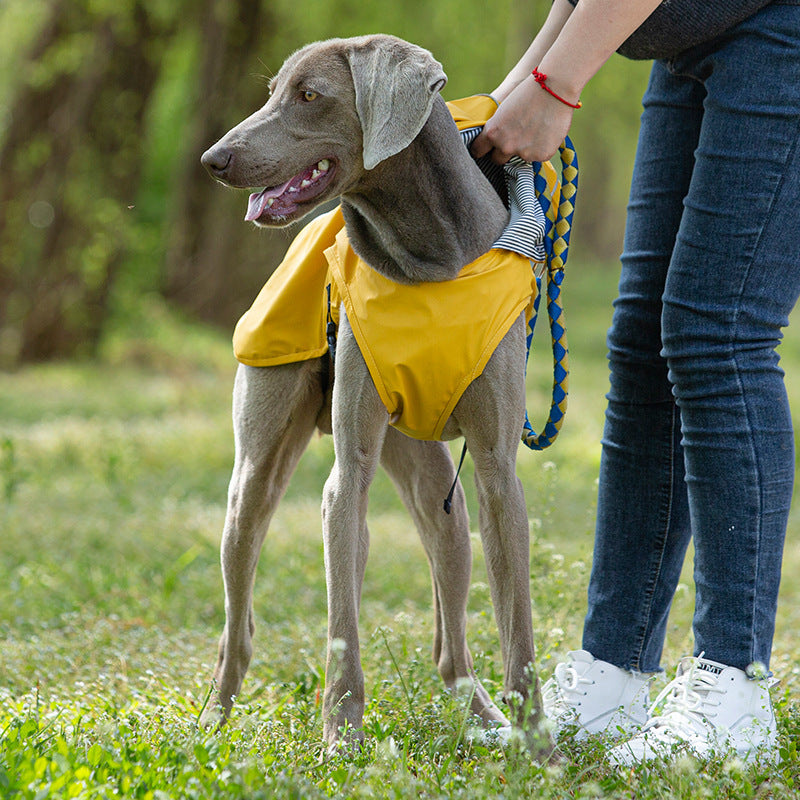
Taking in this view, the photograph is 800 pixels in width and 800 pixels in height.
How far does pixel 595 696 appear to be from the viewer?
2.58 m

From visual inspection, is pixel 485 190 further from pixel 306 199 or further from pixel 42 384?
pixel 42 384

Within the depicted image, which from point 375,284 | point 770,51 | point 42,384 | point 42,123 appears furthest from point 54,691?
point 42,123

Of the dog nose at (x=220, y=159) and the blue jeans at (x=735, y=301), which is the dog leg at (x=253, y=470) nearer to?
the dog nose at (x=220, y=159)

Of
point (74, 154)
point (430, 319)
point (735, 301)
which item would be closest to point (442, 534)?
point (430, 319)

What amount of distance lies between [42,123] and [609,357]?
341 inches

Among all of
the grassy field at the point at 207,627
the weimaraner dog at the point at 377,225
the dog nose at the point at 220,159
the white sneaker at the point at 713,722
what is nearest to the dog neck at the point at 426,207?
the weimaraner dog at the point at 377,225

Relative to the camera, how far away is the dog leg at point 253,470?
264cm

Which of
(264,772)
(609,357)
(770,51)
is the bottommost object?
(264,772)

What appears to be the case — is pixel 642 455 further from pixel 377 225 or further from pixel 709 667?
pixel 377 225

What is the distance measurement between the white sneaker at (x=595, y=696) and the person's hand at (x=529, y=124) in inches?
48.0

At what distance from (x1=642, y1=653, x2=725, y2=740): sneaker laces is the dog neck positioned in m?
1.04

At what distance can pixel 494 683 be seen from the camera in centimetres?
294

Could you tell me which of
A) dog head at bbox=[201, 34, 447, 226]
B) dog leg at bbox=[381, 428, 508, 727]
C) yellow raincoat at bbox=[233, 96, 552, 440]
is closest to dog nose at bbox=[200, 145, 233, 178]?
dog head at bbox=[201, 34, 447, 226]

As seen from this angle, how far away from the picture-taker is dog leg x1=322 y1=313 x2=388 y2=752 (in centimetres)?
234
